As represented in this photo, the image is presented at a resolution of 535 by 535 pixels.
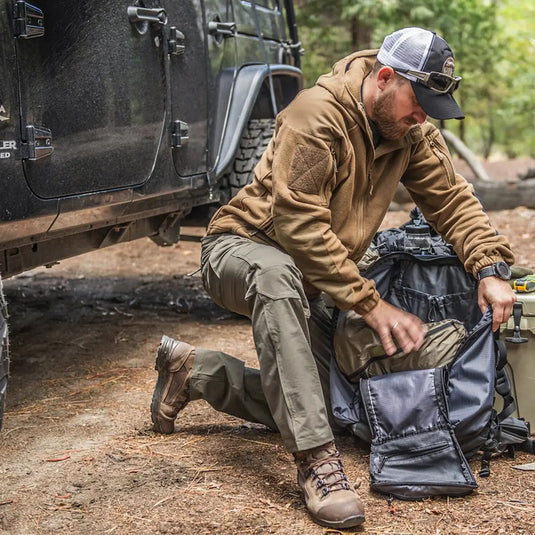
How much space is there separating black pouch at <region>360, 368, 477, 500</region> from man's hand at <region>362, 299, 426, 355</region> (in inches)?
5.7

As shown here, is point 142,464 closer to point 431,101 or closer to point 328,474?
point 328,474

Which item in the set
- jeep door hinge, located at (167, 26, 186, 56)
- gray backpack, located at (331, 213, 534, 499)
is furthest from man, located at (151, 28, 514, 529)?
jeep door hinge, located at (167, 26, 186, 56)

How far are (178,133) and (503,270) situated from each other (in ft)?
5.79

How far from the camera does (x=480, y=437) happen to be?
2.76m

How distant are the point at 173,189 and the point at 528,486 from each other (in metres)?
2.18

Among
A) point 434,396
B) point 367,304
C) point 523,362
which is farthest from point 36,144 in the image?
point 523,362

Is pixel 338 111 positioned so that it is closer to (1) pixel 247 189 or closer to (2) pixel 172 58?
(1) pixel 247 189

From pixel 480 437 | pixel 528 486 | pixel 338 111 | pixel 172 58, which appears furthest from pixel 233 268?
pixel 172 58

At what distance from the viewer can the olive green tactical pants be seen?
8.15ft

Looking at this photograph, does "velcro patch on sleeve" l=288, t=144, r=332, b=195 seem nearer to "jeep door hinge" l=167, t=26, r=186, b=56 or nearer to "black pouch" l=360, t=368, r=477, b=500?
"black pouch" l=360, t=368, r=477, b=500

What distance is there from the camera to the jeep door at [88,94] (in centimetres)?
287

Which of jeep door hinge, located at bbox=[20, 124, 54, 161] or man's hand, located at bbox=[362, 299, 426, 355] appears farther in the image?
jeep door hinge, located at bbox=[20, 124, 54, 161]

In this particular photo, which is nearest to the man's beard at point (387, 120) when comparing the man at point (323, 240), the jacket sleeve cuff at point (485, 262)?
the man at point (323, 240)

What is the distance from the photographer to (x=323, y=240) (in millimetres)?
2656
